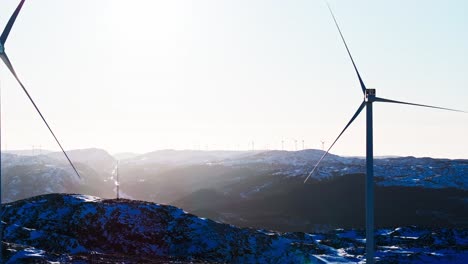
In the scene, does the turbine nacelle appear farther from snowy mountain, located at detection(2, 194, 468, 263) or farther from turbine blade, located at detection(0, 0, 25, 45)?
snowy mountain, located at detection(2, 194, 468, 263)

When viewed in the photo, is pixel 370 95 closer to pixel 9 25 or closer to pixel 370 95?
pixel 370 95

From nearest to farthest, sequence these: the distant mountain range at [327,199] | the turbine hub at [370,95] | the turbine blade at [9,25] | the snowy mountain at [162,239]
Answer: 1. the turbine blade at [9,25]
2. the turbine hub at [370,95]
3. the snowy mountain at [162,239]
4. the distant mountain range at [327,199]

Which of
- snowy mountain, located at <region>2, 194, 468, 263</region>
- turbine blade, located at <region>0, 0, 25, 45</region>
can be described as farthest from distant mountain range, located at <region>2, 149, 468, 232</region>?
turbine blade, located at <region>0, 0, 25, 45</region>

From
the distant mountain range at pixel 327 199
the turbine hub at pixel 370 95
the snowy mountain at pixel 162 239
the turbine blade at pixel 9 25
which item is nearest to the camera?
the turbine blade at pixel 9 25

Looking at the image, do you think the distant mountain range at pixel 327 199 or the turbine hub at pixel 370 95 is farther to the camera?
the distant mountain range at pixel 327 199

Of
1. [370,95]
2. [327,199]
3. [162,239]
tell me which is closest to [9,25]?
[370,95]

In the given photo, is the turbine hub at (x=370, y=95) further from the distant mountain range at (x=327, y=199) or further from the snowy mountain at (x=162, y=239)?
the distant mountain range at (x=327, y=199)

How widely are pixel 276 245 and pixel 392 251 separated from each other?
18210 mm

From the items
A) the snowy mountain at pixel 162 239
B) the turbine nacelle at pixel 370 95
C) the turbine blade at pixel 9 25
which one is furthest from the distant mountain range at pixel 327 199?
the turbine blade at pixel 9 25

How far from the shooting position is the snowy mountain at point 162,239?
6288 centimetres

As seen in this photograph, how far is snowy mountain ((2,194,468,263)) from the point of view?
206ft

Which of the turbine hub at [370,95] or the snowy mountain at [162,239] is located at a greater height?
the turbine hub at [370,95]

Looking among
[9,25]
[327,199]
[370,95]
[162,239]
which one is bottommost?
[327,199]

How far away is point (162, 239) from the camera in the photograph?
67.8 metres
